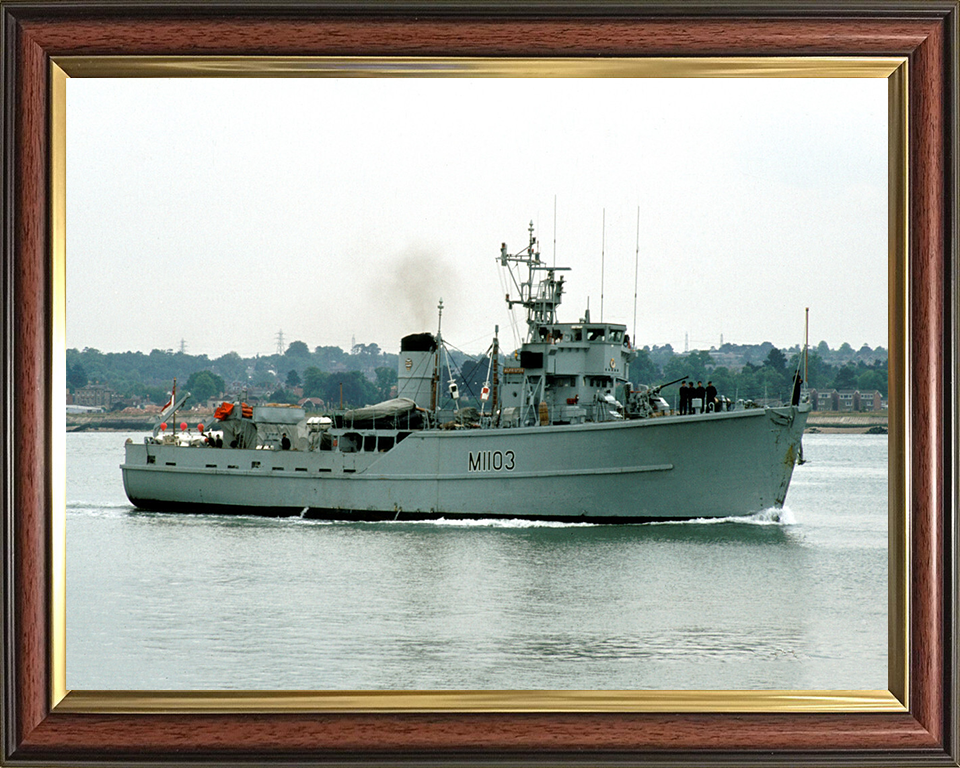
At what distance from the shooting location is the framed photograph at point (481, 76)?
15.0ft

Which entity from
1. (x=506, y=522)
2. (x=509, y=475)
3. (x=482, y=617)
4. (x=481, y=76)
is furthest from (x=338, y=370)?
(x=509, y=475)

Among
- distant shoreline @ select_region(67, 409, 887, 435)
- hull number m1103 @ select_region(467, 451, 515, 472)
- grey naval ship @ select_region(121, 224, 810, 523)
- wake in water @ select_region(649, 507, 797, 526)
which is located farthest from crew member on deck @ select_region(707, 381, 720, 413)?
hull number m1103 @ select_region(467, 451, 515, 472)

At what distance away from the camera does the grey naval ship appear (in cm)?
1581

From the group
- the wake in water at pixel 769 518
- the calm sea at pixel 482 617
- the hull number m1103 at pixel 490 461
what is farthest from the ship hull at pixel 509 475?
the calm sea at pixel 482 617

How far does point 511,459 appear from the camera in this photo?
1764 centimetres

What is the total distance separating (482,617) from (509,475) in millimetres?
11160

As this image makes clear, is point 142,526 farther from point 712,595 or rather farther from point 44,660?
point 712,595

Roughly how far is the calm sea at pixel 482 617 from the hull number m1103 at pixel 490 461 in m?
9.07

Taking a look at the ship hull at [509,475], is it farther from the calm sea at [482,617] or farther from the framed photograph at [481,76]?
the framed photograph at [481,76]

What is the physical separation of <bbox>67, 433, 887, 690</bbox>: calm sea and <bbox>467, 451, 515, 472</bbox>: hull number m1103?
9.07m

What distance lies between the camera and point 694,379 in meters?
7.66

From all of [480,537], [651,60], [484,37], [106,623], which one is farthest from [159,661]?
[480,537]

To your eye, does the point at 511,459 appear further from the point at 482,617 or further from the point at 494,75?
the point at 494,75

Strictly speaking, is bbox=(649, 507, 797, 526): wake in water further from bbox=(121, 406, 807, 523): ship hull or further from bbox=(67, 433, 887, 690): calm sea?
bbox=(67, 433, 887, 690): calm sea
